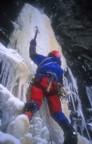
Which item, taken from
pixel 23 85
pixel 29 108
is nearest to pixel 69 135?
pixel 29 108

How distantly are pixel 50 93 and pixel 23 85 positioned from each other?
569mm

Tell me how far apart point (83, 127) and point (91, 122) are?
47cm

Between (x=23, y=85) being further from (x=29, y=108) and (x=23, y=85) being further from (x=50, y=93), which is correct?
(x=29, y=108)

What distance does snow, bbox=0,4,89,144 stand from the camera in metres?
2.54

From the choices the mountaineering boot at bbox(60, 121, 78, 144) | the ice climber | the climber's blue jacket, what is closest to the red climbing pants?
the ice climber

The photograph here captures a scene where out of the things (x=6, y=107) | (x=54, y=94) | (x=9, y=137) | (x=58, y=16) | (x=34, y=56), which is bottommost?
(x=9, y=137)

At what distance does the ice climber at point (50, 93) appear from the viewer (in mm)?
2832

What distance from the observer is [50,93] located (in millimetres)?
3180

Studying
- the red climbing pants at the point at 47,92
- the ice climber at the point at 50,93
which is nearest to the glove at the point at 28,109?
the ice climber at the point at 50,93

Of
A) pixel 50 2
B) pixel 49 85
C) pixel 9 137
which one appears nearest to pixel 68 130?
pixel 49 85

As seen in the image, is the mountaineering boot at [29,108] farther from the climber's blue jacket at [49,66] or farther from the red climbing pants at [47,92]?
the climber's blue jacket at [49,66]

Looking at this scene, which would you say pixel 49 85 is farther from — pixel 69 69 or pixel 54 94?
pixel 69 69

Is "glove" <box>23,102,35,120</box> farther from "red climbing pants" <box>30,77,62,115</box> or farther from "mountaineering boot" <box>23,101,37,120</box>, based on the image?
"red climbing pants" <box>30,77,62,115</box>

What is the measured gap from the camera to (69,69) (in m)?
5.40
